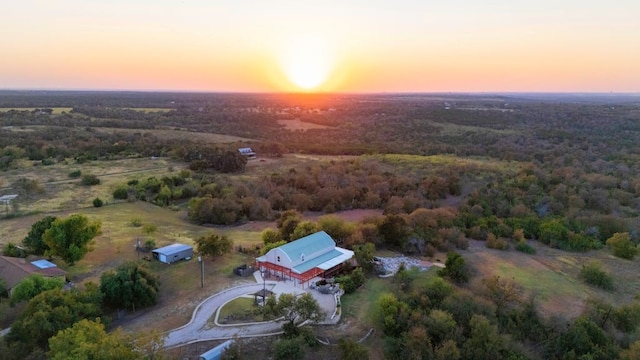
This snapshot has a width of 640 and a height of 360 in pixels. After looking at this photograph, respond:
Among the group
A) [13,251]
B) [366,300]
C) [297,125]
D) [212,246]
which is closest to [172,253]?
[212,246]

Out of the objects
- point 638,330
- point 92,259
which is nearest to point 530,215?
point 638,330

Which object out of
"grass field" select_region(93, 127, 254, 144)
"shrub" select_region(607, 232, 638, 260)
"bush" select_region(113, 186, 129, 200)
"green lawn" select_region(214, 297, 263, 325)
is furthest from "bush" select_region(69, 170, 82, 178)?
"shrub" select_region(607, 232, 638, 260)

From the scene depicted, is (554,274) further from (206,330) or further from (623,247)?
(206,330)

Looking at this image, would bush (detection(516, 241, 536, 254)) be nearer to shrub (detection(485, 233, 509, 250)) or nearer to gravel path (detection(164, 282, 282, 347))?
shrub (detection(485, 233, 509, 250))

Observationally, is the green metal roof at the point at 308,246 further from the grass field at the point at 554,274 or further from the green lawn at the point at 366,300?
the grass field at the point at 554,274

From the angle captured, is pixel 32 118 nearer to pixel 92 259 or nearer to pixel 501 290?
pixel 92 259

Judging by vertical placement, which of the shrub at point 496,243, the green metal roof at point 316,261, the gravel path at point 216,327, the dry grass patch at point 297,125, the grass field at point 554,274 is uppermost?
the green metal roof at point 316,261

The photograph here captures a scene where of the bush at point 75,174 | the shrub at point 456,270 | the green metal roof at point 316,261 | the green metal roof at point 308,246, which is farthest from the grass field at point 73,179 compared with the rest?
the shrub at point 456,270
